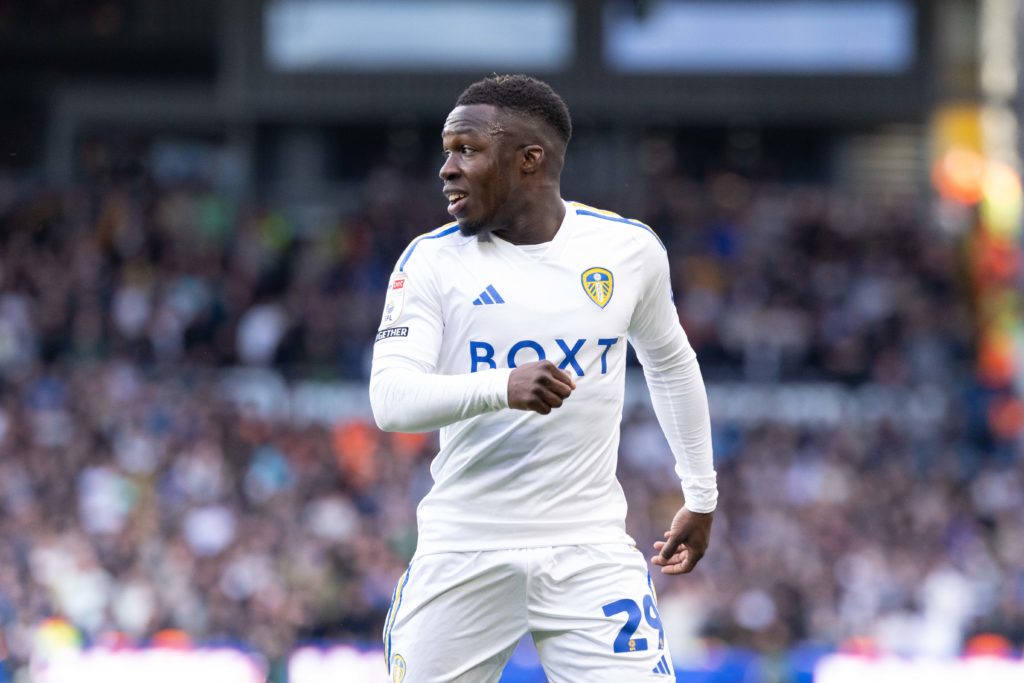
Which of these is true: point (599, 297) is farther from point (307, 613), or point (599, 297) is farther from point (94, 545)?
point (94, 545)

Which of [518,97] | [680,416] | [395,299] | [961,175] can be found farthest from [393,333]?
[961,175]

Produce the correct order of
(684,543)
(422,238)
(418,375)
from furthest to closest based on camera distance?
(684,543) < (422,238) < (418,375)

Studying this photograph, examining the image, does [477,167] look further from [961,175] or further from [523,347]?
[961,175]

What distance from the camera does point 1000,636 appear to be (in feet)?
48.2

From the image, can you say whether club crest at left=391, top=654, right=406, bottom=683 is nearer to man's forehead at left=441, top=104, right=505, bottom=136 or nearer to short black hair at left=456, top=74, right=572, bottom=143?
man's forehead at left=441, top=104, right=505, bottom=136

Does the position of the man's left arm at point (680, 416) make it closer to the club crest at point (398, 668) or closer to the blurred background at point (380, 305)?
the club crest at point (398, 668)

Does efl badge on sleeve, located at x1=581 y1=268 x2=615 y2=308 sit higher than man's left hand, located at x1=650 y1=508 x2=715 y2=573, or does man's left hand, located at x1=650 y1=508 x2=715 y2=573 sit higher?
efl badge on sleeve, located at x1=581 y1=268 x2=615 y2=308

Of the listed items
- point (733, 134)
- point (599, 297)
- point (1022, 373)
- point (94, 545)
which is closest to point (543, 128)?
point (599, 297)

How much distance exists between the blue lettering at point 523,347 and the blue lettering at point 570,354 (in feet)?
0.20

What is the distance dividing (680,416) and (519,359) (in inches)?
31.3

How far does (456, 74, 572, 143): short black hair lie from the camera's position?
4969 millimetres

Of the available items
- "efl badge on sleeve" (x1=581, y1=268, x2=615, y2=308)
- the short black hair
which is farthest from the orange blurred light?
"efl badge on sleeve" (x1=581, y1=268, x2=615, y2=308)

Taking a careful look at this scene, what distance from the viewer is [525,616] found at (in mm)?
4848

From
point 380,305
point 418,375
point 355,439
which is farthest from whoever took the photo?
point 380,305
